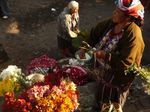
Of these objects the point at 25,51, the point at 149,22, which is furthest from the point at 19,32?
the point at 149,22

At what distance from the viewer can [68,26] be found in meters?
Answer: 8.78

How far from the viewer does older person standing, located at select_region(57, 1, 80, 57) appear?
8.67 meters

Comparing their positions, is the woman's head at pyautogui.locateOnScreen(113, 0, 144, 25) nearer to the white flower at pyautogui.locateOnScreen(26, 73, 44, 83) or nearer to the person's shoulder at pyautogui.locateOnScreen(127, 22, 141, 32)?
the person's shoulder at pyautogui.locateOnScreen(127, 22, 141, 32)

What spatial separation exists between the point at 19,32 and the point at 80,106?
5666 millimetres

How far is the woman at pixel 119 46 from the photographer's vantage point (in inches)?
187

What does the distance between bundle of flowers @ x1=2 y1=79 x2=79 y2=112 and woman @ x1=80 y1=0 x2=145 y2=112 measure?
60 cm

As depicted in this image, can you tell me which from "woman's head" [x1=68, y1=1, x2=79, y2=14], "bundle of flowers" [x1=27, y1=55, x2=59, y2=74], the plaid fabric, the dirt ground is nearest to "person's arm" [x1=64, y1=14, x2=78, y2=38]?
"woman's head" [x1=68, y1=1, x2=79, y2=14]

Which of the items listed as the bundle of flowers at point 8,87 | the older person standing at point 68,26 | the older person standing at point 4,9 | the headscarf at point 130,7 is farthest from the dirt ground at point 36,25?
the headscarf at point 130,7

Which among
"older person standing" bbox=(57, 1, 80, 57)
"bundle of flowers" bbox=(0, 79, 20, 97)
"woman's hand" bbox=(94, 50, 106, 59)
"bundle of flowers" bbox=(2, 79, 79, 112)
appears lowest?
"older person standing" bbox=(57, 1, 80, 57)

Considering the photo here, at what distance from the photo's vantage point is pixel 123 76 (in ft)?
16.5

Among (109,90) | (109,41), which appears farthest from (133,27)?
(109,90)

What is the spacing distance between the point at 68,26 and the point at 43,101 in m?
4.20

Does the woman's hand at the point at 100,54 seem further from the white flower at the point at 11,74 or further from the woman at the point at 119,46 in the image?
the white flower at the point at 11,74

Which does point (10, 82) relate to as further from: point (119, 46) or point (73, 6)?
point (73, 6)
